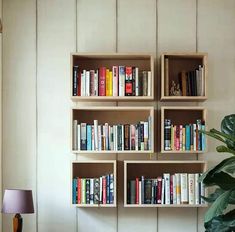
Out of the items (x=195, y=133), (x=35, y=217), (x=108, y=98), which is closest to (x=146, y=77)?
(x=108, y=98)

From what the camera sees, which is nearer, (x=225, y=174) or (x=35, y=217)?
(x=225, y=174)

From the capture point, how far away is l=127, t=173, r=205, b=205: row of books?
Result: 146 inches

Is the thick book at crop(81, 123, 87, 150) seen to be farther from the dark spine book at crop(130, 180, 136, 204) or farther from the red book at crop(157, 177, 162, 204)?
the red book at crop(157, 177, 162, 204)

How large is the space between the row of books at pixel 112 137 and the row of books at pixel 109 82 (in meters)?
0.25

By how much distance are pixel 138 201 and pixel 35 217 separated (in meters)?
0.89

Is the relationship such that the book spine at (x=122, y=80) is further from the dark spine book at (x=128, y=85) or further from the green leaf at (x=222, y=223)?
the green leaf at (x=222, y=223)

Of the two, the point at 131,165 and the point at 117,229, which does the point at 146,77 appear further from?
the point at 117,229

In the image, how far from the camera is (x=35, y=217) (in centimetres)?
391

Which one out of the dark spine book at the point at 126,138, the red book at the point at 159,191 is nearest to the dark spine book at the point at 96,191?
the dark spine book at the point at 126,138

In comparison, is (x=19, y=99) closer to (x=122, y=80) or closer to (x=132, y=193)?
(x=122, y=80)

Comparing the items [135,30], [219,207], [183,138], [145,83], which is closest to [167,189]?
[183,138]

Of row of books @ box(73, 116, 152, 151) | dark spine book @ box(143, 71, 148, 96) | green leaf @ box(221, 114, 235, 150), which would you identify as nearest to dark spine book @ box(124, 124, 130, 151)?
row of books @ box(73, 116, 152, 151)

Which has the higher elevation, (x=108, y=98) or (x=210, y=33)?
(x=210, y=33)

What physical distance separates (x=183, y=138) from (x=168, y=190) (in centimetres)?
43
